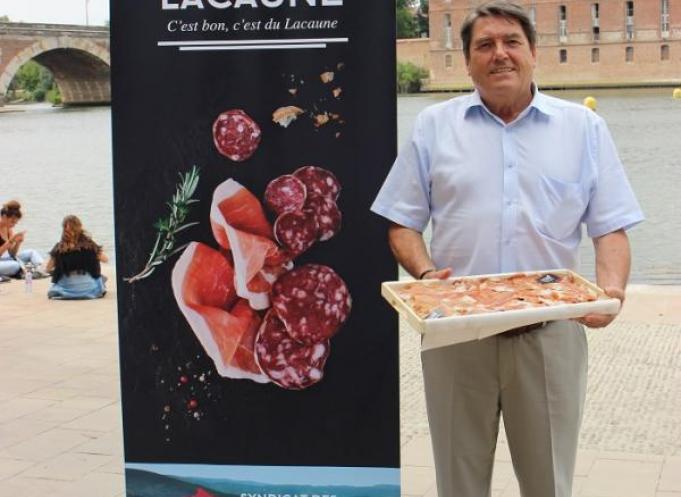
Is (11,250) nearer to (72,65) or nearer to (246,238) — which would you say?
(246,238)

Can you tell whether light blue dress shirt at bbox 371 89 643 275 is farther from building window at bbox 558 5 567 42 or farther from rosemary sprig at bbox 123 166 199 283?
building window at bbox 558 5 567 42

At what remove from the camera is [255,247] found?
333 centimetres

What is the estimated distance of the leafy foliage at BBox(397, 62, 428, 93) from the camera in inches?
3046

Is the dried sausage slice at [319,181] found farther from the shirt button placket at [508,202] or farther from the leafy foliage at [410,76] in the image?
the leafy foliage at [410,76]

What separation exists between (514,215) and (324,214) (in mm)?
683

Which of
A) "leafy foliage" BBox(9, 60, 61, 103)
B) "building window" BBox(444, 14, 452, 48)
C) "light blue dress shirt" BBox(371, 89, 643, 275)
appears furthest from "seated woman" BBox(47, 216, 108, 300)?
"leafy foliage" BBox(9, 60, 61, 103)

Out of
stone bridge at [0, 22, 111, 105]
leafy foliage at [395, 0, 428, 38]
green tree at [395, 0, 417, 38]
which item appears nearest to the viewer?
stone bridge at [0, 22, 111, 105]

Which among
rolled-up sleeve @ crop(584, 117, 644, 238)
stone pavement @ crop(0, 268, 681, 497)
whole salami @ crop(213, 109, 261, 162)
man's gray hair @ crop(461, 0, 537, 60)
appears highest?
man's gray hair @ crop(461, 0, 537, 60)

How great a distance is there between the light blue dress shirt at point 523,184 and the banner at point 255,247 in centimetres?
40

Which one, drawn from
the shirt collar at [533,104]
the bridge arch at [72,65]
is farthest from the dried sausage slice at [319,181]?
the bridge arch at [72,65]

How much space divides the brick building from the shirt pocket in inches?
2921

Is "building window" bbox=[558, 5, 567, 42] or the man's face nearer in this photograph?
the man's face

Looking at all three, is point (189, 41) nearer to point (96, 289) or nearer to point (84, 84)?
point (96, 289)

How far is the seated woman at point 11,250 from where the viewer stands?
11570 millimetres
